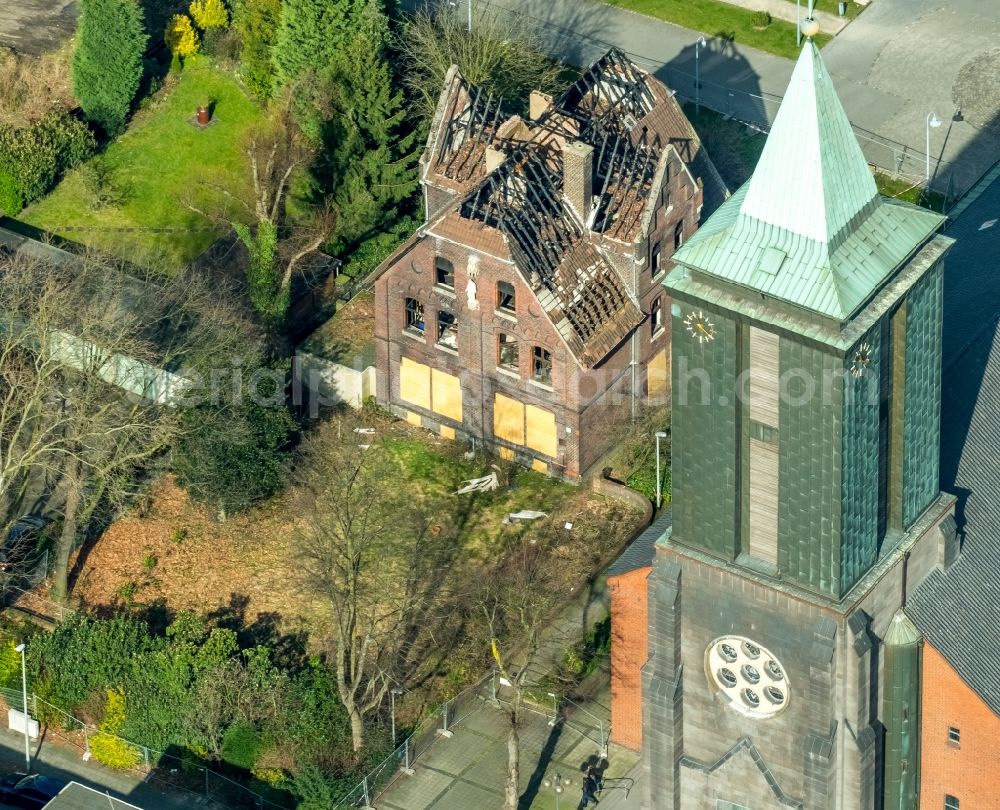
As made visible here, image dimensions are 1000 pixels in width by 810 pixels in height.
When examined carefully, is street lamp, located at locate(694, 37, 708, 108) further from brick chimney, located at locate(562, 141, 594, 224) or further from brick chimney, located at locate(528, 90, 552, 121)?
brick chimney, located at locate(562, 141, 594, 224)

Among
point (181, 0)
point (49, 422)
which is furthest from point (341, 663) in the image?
point (181, 0)

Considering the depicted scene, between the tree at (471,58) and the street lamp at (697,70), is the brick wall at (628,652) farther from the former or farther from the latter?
the street lamp at (697,70)

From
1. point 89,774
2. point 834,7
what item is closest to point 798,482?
point 89,774

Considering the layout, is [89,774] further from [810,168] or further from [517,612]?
[810,168]

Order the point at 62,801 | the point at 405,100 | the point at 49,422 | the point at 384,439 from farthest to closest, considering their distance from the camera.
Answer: the point at 405,100, the point at 384,439, the point at 49,422, the point at 62,801

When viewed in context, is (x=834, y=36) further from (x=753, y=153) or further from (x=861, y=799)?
(x=861, y=799)

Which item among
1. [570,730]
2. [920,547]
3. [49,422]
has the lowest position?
[570,730]

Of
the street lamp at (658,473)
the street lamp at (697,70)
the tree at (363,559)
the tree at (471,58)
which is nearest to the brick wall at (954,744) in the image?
the tree at (363,559)
